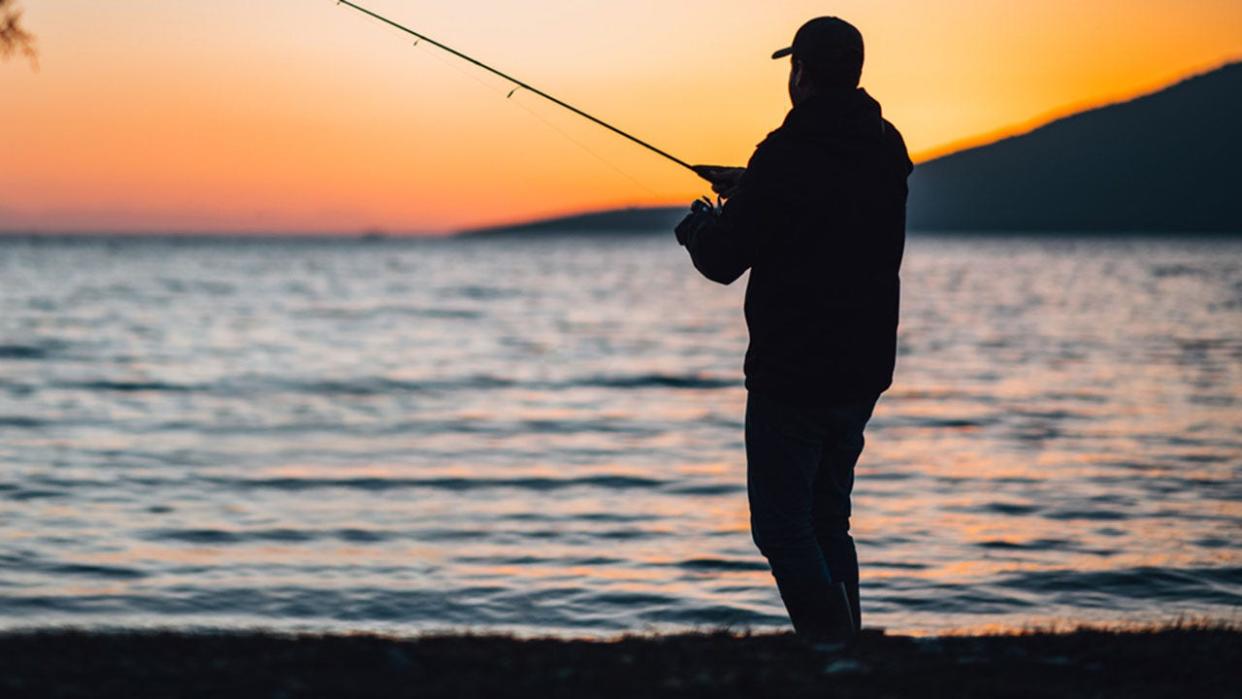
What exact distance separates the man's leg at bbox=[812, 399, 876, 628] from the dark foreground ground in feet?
0.80

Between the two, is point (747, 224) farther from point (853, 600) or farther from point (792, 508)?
point (853, 600)

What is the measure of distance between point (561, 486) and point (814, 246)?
751 cm

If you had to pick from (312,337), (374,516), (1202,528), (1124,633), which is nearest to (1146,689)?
(1124,633)

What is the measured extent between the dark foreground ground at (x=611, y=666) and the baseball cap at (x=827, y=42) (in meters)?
1.84

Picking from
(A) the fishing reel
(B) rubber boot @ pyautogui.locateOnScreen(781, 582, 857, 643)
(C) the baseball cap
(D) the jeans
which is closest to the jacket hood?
(C) the baseball cap

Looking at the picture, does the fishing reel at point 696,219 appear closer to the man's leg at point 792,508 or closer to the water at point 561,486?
the man's leg at point 792,508

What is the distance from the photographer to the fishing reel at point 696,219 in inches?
167

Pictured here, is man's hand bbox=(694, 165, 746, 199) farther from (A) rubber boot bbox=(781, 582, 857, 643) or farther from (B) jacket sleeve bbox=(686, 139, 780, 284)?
(A) rubber boot bbox=(781, 582, 857, 643)

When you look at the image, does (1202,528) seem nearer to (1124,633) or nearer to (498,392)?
(1124,633)

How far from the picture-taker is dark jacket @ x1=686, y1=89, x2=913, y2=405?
Answer: 405 cm

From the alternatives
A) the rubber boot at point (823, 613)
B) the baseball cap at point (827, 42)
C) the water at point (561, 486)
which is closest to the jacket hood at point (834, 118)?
the baseball cap at point (827, 42)

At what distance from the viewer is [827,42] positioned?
4.08 m

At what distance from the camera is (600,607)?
7.21 metres

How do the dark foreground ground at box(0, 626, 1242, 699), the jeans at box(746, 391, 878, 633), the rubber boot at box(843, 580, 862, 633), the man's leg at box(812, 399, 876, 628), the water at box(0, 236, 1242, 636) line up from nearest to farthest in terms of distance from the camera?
the dark foreground ground at box(0, 626, 1242, 699), the jeans at box(746, 391, 878, 633), the man's leg at box(812, 399, 876, 628), the rubber boot at box(843, 580, 862, 633), the water at box(0, 236, 1242, 636)
